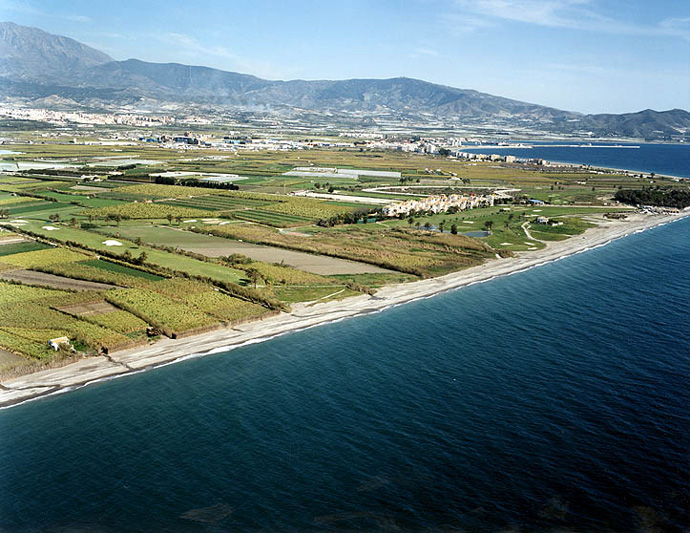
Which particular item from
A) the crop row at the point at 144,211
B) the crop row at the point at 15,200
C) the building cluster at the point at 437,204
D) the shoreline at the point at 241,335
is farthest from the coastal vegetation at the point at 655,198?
the crop row at the point at 15,200

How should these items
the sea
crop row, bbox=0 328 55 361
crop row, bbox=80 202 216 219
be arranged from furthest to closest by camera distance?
crop row, bbox=80 202 216 219 < crop row, bbox=0 328 55 361 < the sea

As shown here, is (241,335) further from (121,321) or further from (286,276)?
(286,276)

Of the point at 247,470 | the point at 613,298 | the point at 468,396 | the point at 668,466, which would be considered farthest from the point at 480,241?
the point at 247,470

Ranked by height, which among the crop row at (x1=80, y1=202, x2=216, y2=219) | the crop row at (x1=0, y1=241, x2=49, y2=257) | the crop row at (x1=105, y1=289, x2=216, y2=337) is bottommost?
the crop row at (x1=105, y1=289, x2=216, y2=337)

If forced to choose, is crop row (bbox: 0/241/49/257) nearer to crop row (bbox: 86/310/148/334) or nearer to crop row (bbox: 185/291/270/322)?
crop row (bbox: 86/310/148/334)

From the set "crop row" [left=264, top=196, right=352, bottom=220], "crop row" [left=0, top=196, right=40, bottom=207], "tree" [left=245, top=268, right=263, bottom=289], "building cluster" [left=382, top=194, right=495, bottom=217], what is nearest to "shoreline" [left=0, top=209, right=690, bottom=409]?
"tree" [left=245, top=268, right=263, bottom=289]

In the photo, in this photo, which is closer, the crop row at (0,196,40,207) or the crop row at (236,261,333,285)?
the crop row at (236,261,333,285)
